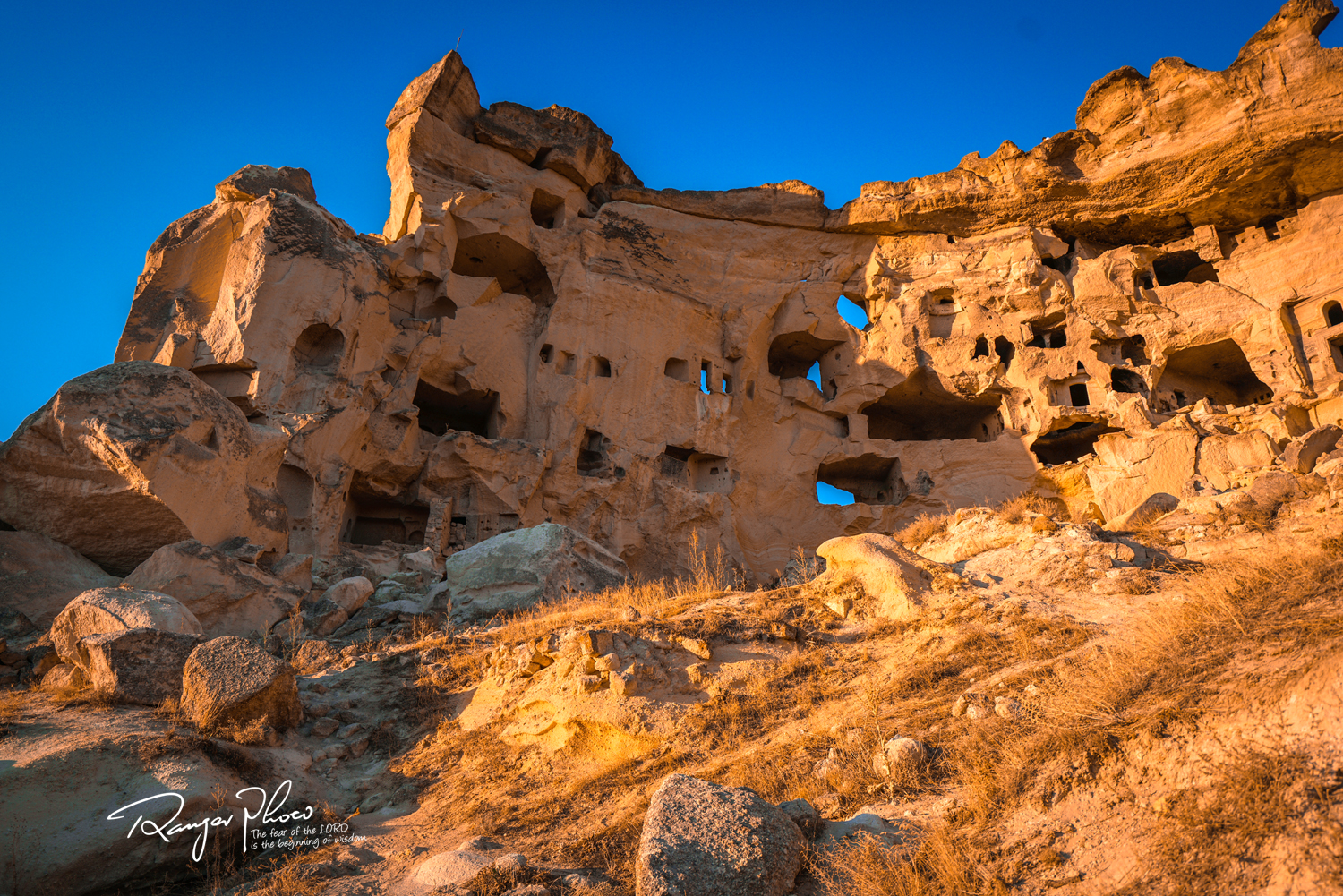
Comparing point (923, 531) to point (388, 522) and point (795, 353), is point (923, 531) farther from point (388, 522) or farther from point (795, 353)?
point (795, 353)

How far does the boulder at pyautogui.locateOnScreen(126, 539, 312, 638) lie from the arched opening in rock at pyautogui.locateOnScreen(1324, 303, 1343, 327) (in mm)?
24889

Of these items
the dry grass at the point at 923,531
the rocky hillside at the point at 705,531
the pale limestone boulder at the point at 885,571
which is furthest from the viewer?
the dry grass at the point at 923,531

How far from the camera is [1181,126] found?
67.6 ft

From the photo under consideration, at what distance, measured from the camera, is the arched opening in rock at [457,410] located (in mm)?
19562

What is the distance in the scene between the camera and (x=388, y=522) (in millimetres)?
18359

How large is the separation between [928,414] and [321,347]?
1814 centimetres

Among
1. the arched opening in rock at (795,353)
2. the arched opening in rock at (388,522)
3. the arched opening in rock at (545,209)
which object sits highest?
→ the arched opening in rock at (545,209)

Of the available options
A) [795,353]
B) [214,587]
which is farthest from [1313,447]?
[214,587]

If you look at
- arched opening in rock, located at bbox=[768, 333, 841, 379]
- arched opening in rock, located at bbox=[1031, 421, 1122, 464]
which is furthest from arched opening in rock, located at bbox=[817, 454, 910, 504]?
arched opening in rock, located at bbox=[1031, 421, 1122, 464]

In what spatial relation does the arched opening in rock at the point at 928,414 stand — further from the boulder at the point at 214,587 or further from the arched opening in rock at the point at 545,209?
the boulder at the point at 214,587

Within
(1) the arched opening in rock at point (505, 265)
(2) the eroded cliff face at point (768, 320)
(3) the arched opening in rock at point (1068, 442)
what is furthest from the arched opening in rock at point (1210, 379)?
(1) the arched opening in rock at point (505, 265)

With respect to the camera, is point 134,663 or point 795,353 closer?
point 134,663

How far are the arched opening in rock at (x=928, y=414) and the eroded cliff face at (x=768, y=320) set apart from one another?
0.35ft

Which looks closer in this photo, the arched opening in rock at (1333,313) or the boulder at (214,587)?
the boulder at (214,587)
